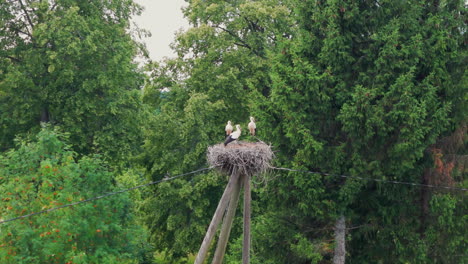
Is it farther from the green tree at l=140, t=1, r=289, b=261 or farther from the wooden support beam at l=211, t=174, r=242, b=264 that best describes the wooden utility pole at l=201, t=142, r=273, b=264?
the green tree at l=140, t=1, r=289, b=261

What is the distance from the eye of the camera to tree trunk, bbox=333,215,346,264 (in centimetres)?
1236

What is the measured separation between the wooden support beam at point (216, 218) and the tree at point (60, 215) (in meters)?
4.11

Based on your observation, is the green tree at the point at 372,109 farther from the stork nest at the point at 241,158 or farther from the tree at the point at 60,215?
the tree at the point at 60,215

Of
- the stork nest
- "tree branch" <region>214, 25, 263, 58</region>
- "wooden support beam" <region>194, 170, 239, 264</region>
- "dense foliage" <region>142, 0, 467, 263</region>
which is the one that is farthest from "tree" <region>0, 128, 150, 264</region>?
"tree branch" <region>214, 25, 263, 58</region>

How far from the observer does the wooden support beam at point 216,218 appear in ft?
28.5

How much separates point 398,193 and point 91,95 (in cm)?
1162

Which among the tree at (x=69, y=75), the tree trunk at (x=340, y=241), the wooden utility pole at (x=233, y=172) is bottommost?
the tree trunk at (x=340, y=241)

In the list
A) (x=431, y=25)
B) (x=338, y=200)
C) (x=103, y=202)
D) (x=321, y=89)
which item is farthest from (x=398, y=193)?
(x=103, y=202)

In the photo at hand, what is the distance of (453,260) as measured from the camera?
40.7ft

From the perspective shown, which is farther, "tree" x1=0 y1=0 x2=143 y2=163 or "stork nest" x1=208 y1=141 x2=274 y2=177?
"tree" x1=0 y1=0 x2=143 y2=163

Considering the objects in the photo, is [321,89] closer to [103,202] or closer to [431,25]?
[431,25]

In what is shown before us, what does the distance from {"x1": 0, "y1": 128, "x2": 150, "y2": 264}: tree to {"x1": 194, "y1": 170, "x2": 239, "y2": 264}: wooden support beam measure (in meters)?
4.11

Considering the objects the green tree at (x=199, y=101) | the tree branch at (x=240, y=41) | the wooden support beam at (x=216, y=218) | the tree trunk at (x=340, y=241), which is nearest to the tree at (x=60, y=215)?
the green tree at (x=199, y=101)

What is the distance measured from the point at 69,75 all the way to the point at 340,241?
1078 cm
